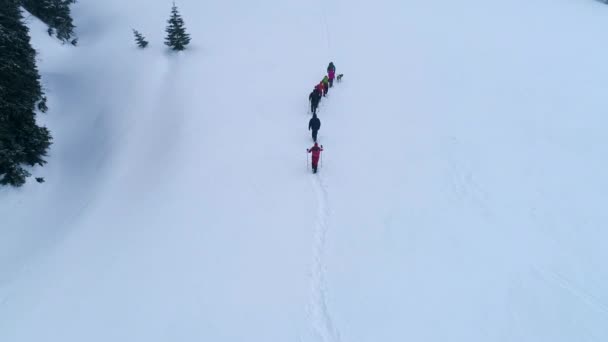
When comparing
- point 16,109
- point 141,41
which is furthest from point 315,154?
point 141,41

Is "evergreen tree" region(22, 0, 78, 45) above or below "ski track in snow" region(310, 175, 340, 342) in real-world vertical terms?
above

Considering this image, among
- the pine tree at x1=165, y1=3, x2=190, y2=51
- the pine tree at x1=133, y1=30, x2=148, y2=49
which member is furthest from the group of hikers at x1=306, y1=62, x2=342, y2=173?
the pine tree at x1=133, y1=30, x2=148, y2=49

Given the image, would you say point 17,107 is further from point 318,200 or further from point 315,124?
point 318,200

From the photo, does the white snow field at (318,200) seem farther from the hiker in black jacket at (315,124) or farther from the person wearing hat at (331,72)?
the hiker in black jacket at (315,124)

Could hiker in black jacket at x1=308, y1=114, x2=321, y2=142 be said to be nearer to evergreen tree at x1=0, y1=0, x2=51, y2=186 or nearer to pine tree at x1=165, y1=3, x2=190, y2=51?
evergreen tree at x1=0, y1=0, x2=51, y2=186

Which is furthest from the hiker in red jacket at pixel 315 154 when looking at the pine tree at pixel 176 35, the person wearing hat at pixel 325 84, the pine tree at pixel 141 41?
the pine tree at pixel 141 41
